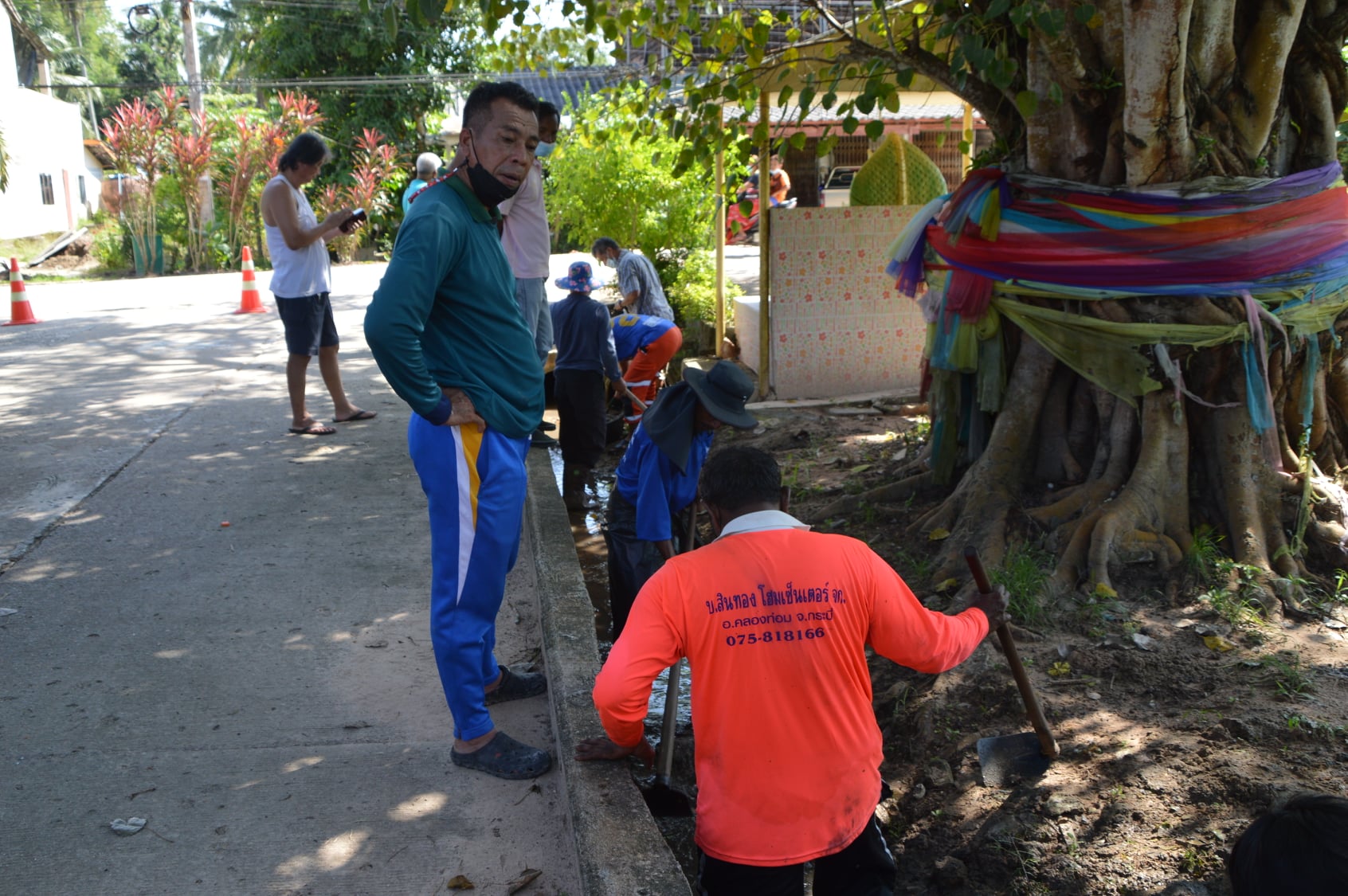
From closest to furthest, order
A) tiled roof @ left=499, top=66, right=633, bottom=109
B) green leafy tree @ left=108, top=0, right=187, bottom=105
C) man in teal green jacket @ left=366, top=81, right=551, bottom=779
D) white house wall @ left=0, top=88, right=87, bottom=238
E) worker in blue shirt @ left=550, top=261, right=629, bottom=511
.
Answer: man in teal green jacket @ left=366, top=81, right=551, bottom=779 < worker in blue shirt @ left=550, top=261, right=629, bottom=511 < white house wall @ left=0, top=88, right=87, bottom=238 < tiled roof @ left=499, top=66, right=633, bottom=109 < green leafy tree @ left=108, top=0, right=187, bottom=105

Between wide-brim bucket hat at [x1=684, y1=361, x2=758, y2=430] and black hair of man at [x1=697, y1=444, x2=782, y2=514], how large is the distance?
116cm

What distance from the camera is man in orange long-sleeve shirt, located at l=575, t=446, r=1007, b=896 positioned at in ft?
7.75

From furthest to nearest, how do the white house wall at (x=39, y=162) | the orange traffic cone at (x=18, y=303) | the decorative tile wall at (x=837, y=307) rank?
the white house wall at (x=39, y=162) → the orange traffic cone at (x=18, y=303) → the decorative tile wall at (x=837, y=307)

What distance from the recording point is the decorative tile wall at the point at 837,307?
8.50m

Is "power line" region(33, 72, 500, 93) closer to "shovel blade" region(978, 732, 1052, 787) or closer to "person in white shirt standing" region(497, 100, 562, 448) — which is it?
"person in white shirt standing" region(497, 100, 562, 448)

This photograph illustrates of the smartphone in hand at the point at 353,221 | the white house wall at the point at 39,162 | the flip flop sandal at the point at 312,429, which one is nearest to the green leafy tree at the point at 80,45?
the white house wall at the point at 39,162

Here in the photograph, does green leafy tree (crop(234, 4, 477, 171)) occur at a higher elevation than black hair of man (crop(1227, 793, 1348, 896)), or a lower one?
higher

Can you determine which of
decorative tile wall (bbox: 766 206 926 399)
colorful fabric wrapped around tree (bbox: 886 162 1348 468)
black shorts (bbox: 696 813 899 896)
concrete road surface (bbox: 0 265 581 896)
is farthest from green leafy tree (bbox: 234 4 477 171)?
black shorts (bbox: 696 813 899 896)

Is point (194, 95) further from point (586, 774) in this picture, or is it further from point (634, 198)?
point (586, 774)

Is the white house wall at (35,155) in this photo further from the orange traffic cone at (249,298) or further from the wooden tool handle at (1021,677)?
the wooden tool handle at (1021,677)

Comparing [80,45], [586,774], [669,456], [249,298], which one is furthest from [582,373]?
[80,45]

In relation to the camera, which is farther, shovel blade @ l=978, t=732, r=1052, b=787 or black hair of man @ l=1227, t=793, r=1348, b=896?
shovel blade @ l=978, t=732, r=1052, b=787

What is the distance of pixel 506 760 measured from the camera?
329 centimetres

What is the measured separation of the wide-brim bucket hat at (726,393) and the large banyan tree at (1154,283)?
126cm
